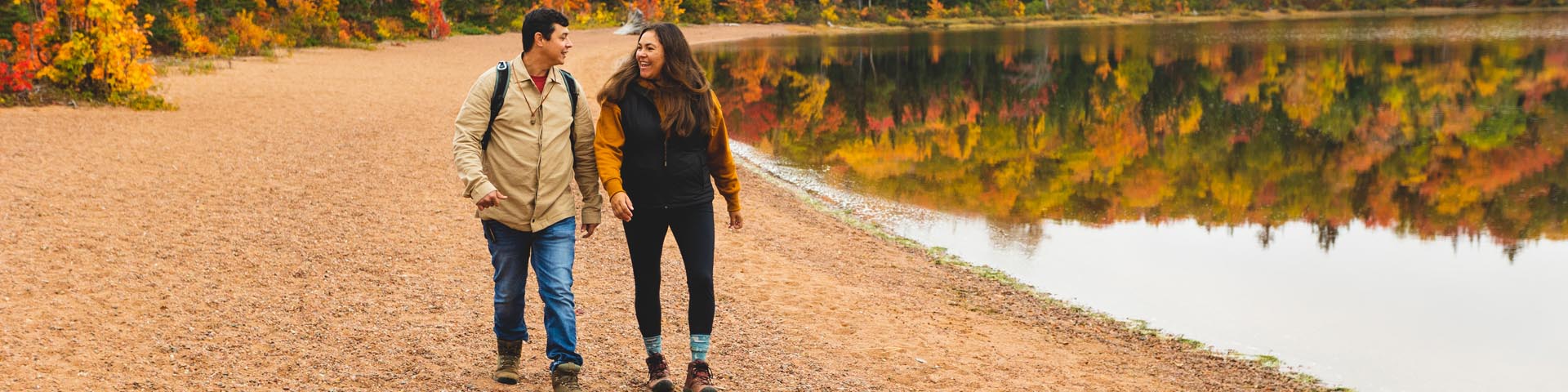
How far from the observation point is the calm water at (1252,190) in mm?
7863

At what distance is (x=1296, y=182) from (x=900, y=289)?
755 cm

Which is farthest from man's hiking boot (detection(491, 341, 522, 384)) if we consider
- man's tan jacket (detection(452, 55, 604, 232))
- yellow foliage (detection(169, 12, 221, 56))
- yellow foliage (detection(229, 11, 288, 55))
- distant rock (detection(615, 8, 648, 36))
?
distant rock (detection(615, 8, 648, 36))

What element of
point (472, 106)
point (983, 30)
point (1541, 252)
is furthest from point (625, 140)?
point (983, 30)

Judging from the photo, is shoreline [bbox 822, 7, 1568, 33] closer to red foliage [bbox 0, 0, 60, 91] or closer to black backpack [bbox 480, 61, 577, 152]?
red foliage [bbox 0, 0, 60, 91]

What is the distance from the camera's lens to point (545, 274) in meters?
4.46

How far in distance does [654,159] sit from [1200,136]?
14642 millimetres

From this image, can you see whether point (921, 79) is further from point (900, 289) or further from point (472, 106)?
point (472, 106)

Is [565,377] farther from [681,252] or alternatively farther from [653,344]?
[681,252]

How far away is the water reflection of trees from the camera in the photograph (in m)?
12.0

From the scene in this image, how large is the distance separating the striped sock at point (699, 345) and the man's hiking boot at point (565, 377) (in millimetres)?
453

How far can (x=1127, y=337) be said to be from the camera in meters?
7.06

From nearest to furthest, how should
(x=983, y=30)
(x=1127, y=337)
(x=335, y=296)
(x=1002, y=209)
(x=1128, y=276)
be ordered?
(x=335, y=296) → (x=1127, y=337) → (x=1128, y=276) → (x=1002, y=209) → (x=983, y=30)

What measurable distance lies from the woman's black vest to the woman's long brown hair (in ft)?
0.12

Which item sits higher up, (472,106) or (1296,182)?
(472,106)
